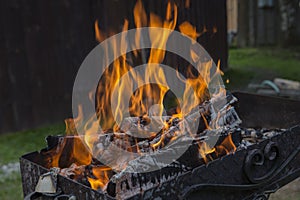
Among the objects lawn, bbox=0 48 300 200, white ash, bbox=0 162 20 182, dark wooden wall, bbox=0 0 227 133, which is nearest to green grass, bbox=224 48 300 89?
lawn, bbox=0 48 300 200

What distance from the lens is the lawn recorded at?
4.66 m

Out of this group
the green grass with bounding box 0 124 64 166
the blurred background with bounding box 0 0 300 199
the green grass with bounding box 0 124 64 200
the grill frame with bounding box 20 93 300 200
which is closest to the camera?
the grill frame with bounding box 20 93 300 200

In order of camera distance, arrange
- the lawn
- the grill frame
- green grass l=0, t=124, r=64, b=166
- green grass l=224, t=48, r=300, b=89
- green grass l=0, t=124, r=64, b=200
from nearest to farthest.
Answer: the grill frame < green grass l=0, t=124, r=64, b=200 < the lawn < green grass l=0, t=124, r=64, b=166 < green grass l=224, t=48, r=300, b=89

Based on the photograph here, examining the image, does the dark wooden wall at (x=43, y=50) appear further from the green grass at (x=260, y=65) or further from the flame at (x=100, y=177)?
the flame at (x=100, y=177)

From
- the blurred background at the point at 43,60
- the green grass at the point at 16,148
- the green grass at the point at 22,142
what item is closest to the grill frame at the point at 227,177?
the green grass at the point at 16,148

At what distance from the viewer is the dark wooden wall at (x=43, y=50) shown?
19.9 feet

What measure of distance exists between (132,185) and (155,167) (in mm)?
185

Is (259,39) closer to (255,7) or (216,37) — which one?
(255,7)

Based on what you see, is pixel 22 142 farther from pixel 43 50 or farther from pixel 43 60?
pixel 43 50

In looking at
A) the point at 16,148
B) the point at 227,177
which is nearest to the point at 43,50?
the point at 16,148

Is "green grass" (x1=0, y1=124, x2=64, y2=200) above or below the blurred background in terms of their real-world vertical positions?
below

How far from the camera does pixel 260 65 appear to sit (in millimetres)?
11047

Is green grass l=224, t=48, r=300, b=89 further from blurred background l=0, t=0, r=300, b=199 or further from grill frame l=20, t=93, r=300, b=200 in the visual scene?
grill frame l=20, t=93, r=300, b=200

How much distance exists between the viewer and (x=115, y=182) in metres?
2.50
